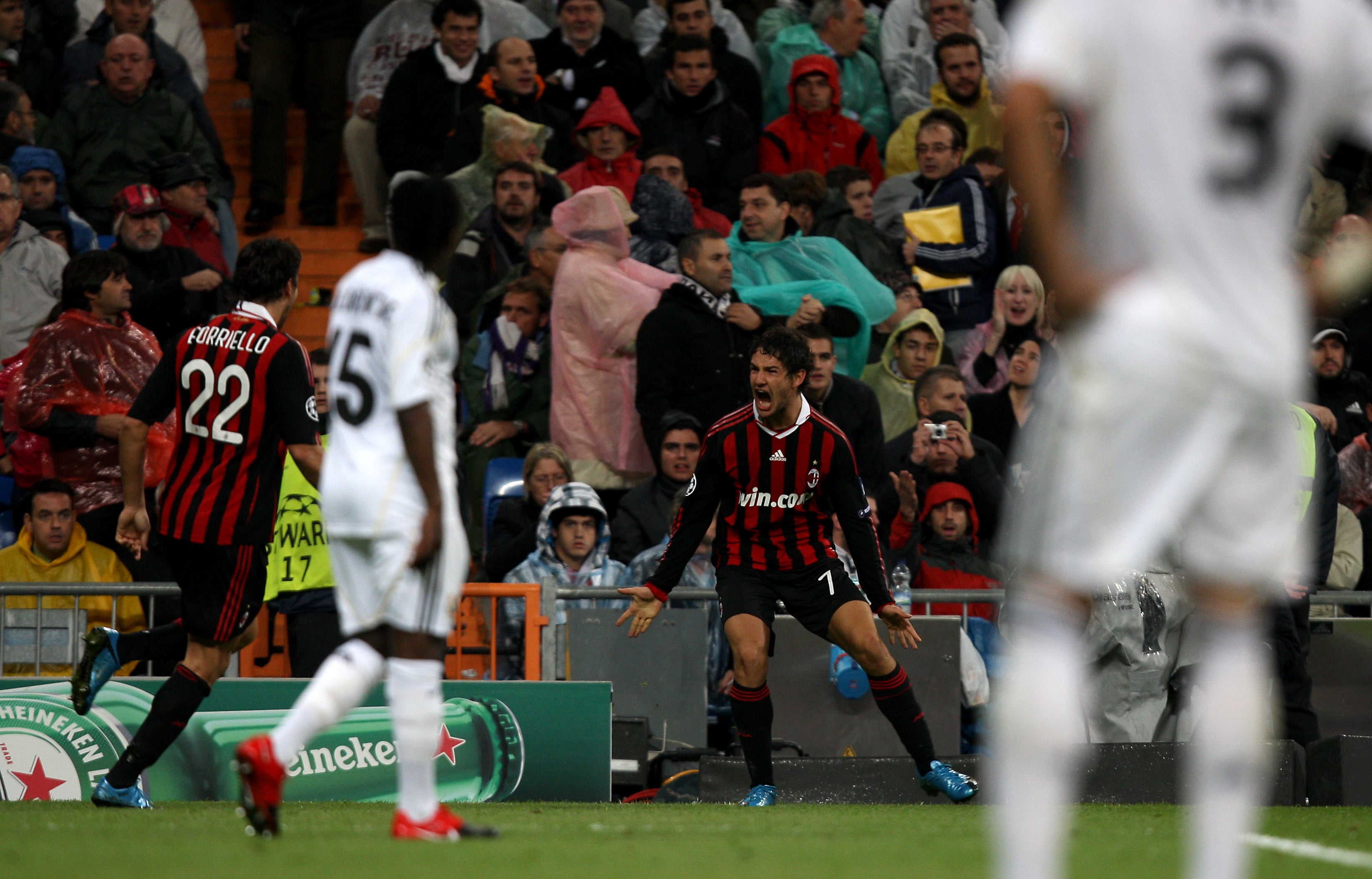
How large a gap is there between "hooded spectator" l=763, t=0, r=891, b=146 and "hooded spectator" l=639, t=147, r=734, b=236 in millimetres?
1588

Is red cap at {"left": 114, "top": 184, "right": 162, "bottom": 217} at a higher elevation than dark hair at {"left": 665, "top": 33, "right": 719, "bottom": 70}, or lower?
lower

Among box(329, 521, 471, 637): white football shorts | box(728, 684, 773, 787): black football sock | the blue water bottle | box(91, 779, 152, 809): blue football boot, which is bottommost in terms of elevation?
box(91, 779, 152, 809): blue football boot

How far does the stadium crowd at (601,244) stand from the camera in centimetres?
1010

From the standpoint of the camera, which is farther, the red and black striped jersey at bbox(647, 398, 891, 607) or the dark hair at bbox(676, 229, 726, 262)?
the dark hair at bbox(676, 229, 726, 262)

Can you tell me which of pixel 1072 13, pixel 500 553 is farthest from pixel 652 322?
pixel 1072 13

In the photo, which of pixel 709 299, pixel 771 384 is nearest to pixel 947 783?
pixel 771 384

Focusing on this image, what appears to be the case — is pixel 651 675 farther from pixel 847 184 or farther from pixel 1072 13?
pixel 1072 13

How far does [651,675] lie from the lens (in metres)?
9.57

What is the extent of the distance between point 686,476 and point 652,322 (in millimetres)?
1025

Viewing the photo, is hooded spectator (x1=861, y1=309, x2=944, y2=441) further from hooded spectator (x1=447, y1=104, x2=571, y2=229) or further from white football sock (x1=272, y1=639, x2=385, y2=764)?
white football sock (x1=272, y1=639, x2=385, y2=764)

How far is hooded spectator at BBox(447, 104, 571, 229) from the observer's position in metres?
12.3

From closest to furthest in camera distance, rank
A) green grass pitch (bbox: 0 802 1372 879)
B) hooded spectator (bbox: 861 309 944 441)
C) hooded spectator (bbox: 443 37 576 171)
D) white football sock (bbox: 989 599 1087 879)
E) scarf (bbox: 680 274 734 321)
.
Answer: white football sock (bbox: 989 599 1087 879), green grass pitch (bbox: 0 802 1372 879), scarf (bbox: 680 274 734 321), hooded spectator (bbox: 861 309 944 441), hooded spectator (bbox: 443 37 576 171)

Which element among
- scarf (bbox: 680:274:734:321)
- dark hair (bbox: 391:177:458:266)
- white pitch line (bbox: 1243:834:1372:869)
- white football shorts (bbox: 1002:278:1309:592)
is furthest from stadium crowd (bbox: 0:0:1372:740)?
white football shorts (bbox: 1002:278:1309:592)

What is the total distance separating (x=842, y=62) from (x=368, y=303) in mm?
9877
